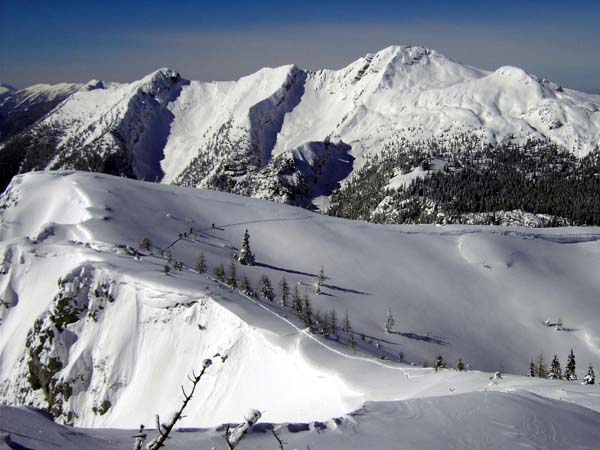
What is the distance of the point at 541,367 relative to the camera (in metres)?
67.9

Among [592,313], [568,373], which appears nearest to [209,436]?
[568,373]

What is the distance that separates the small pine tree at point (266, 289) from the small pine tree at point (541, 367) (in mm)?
41042

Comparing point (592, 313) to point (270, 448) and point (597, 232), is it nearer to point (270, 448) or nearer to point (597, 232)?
point (597, 232)

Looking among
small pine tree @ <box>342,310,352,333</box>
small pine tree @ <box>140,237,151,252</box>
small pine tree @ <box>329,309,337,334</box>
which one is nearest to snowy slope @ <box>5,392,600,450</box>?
small pine tree @ <box>329,309,337,334</box>

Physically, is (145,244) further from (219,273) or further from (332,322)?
(332,322)

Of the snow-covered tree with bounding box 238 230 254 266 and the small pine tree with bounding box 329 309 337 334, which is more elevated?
the snow-covered tree with bounding box 238 230 254 266

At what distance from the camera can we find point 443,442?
43.3 ft

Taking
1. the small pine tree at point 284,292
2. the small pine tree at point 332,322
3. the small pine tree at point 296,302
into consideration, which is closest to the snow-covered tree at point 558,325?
the small pine tree at point 332,322

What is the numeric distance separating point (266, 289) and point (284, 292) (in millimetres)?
3136

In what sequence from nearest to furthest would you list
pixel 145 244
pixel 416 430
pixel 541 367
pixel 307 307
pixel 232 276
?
pixel 416 430, pixel 541 367, pixel 307 307, pixel 232 276, pixel 145 244

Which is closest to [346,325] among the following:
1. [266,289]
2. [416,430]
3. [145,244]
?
[266,289]

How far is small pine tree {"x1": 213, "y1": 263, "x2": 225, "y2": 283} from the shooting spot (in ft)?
238

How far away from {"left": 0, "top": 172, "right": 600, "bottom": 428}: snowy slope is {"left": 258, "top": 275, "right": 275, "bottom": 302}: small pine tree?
6.93 ft

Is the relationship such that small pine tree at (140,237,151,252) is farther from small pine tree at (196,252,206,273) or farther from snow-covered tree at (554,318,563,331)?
snow-covered tree at (554,318,563,331)
